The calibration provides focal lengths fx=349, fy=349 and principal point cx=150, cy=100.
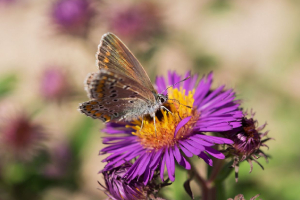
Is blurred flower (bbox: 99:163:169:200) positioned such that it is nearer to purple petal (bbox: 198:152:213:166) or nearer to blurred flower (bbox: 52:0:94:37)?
purple petal (bbox: 198:152:213:166)

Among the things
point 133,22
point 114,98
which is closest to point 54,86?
point 133,22

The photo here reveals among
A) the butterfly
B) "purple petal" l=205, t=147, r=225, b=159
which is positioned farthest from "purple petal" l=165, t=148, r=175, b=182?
the butterfly

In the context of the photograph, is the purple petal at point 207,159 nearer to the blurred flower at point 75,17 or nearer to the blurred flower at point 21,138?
the blurred flower at point 21,138

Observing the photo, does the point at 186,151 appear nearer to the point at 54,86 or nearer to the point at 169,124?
the point at 169,124

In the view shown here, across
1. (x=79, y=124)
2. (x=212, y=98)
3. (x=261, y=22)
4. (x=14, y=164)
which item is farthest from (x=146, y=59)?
(x=261, y=22)

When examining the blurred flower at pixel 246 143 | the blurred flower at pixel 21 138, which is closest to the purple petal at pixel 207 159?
the blurred flower at pixel 246 143

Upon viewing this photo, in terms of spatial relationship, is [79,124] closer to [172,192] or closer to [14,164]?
[14,164]
